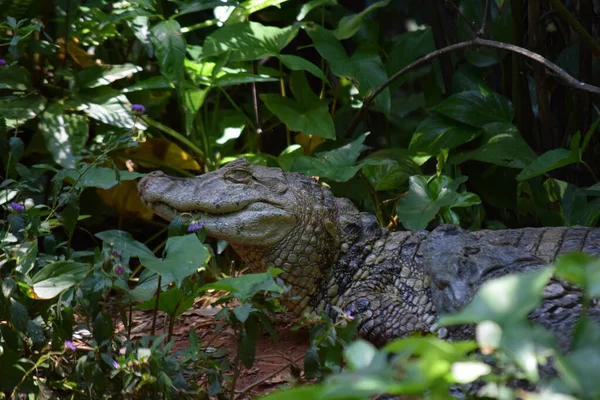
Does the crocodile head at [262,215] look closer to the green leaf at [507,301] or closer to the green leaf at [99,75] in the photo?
the green leaf at [99,75]

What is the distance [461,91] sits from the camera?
4.13 m

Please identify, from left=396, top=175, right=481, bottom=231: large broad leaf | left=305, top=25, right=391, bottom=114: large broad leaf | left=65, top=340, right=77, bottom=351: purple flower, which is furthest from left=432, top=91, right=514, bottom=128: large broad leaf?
left=65, top=340, right=77, bottom=351: purple flower

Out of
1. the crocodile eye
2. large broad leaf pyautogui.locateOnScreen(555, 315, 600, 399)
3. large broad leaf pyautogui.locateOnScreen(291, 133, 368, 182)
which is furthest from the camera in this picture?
large broad leaf pyautogui.locateOnScreen(291, 133, 368, 182)

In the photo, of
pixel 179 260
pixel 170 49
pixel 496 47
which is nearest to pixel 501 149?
pixel 496 47

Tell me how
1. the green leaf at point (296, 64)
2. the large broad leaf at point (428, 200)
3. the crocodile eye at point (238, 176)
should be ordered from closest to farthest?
the crocodile eye at point (238, 176) < the large broad leaf at point (428, 200) < the green leaf at point (296, 64)

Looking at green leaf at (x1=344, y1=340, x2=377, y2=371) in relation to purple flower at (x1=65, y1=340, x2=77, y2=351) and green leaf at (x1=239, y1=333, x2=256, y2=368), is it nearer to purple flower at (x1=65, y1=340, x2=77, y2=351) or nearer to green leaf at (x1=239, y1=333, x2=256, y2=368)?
green leaf at (x1=239, y1=333, x2=256, y2=368)

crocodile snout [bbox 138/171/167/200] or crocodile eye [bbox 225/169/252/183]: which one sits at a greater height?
crocodile eye [bbox 225/169/252/183]

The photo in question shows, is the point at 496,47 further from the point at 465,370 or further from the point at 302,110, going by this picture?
the point at 465,370

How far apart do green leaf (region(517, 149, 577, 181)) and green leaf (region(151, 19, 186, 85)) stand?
177 cm

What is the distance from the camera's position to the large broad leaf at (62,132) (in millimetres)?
3869

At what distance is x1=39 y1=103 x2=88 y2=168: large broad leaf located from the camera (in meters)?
3.87

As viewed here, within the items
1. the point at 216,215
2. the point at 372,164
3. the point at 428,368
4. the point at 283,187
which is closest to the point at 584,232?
the point at 372,164

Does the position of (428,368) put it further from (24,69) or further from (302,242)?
(24,69)

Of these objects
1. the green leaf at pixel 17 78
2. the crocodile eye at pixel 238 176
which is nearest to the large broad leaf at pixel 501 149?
the crocodile eye at pixel 238 176
